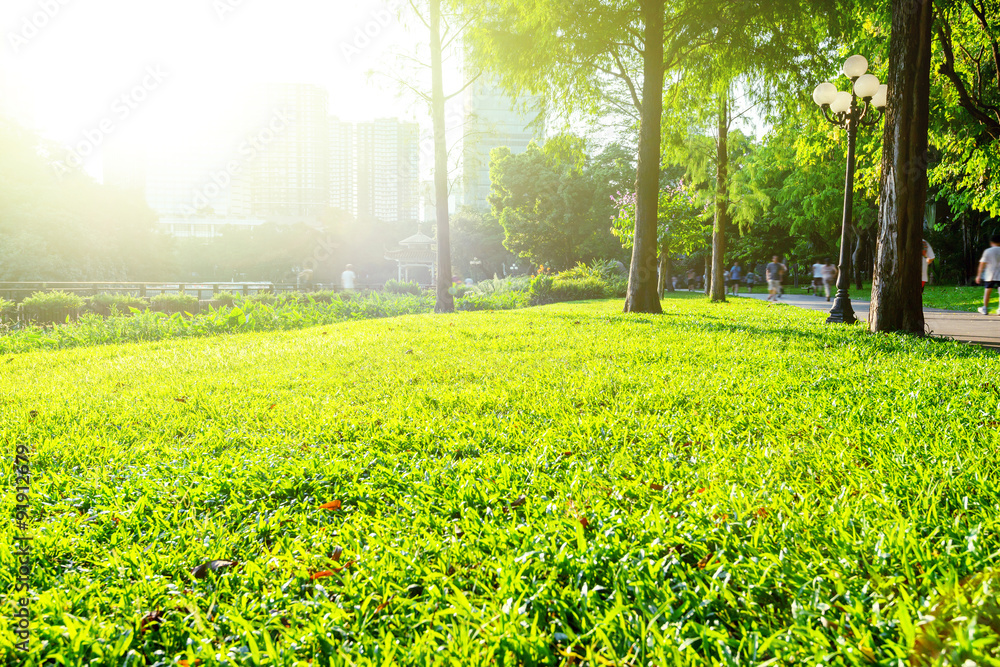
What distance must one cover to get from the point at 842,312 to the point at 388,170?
138 ft

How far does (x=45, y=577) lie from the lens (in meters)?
2.13

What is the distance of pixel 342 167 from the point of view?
183 feet

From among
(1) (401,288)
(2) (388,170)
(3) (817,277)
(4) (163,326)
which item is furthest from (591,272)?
(2) (388,170)

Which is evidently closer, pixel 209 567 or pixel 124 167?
pixel 209 567

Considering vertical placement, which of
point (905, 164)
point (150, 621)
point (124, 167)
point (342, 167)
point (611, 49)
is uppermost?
point (342, 167)

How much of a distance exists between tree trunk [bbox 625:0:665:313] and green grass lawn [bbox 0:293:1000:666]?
7.63 metres

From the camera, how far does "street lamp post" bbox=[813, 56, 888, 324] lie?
1028 centimetres

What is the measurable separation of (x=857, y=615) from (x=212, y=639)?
1.97 meters

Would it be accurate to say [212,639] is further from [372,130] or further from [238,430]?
[372,130]

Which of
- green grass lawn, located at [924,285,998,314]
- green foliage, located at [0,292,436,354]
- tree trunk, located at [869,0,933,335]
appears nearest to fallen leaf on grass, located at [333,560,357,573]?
tree trunk, located at [869,0,933,335]

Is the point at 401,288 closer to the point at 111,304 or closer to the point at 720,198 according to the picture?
the point at 111,304

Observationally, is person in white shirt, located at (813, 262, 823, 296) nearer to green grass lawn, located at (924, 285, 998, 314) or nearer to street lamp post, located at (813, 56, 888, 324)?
green grass lawn, located at (924, 285, 998, 314)

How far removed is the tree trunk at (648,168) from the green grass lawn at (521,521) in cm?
763

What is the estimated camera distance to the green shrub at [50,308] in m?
14.1
